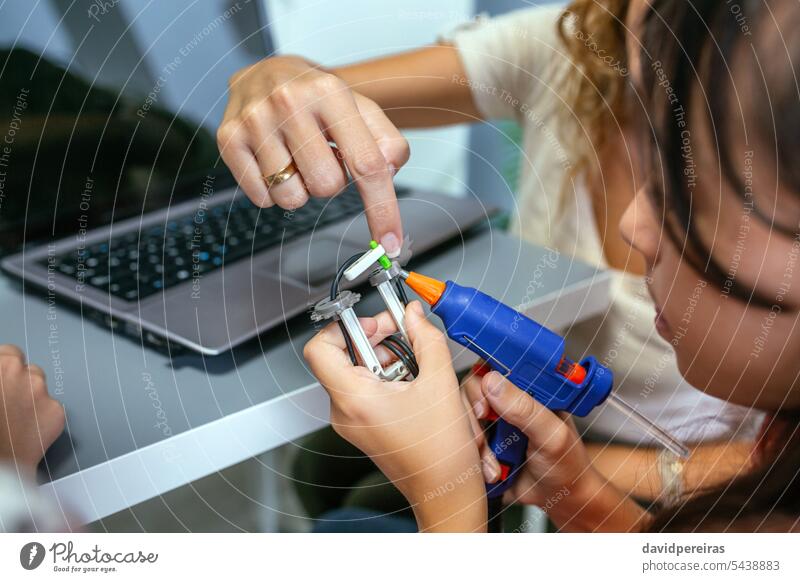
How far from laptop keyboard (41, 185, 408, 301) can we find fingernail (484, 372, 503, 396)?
164mm

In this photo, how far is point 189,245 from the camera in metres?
0.39

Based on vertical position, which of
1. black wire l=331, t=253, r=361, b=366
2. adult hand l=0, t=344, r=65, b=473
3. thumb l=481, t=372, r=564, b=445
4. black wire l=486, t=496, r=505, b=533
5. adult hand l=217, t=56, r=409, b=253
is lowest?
black wire l=486, t=496, r=505, b=533

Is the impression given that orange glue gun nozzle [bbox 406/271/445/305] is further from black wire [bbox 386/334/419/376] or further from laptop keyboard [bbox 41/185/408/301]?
laptop keyboard [bbox 41/185/408/301]

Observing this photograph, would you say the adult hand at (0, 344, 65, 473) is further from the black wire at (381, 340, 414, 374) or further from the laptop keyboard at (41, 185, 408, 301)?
the black wire at (381, 340, 414, 374)

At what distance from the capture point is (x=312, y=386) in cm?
32

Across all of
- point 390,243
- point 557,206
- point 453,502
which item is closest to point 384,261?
point 390,243

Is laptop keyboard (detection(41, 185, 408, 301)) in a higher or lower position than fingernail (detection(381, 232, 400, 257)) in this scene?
lower

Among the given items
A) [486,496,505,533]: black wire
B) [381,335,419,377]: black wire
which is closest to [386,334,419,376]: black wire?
[381,335,419,377]: black wire

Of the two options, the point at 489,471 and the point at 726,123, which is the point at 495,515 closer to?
the point at 489,471

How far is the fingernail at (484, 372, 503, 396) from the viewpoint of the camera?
0.32 meters

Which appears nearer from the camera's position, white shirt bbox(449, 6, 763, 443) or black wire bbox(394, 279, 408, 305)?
black wire bbox(394, 279, 408, 305)

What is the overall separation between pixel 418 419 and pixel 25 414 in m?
0.19
